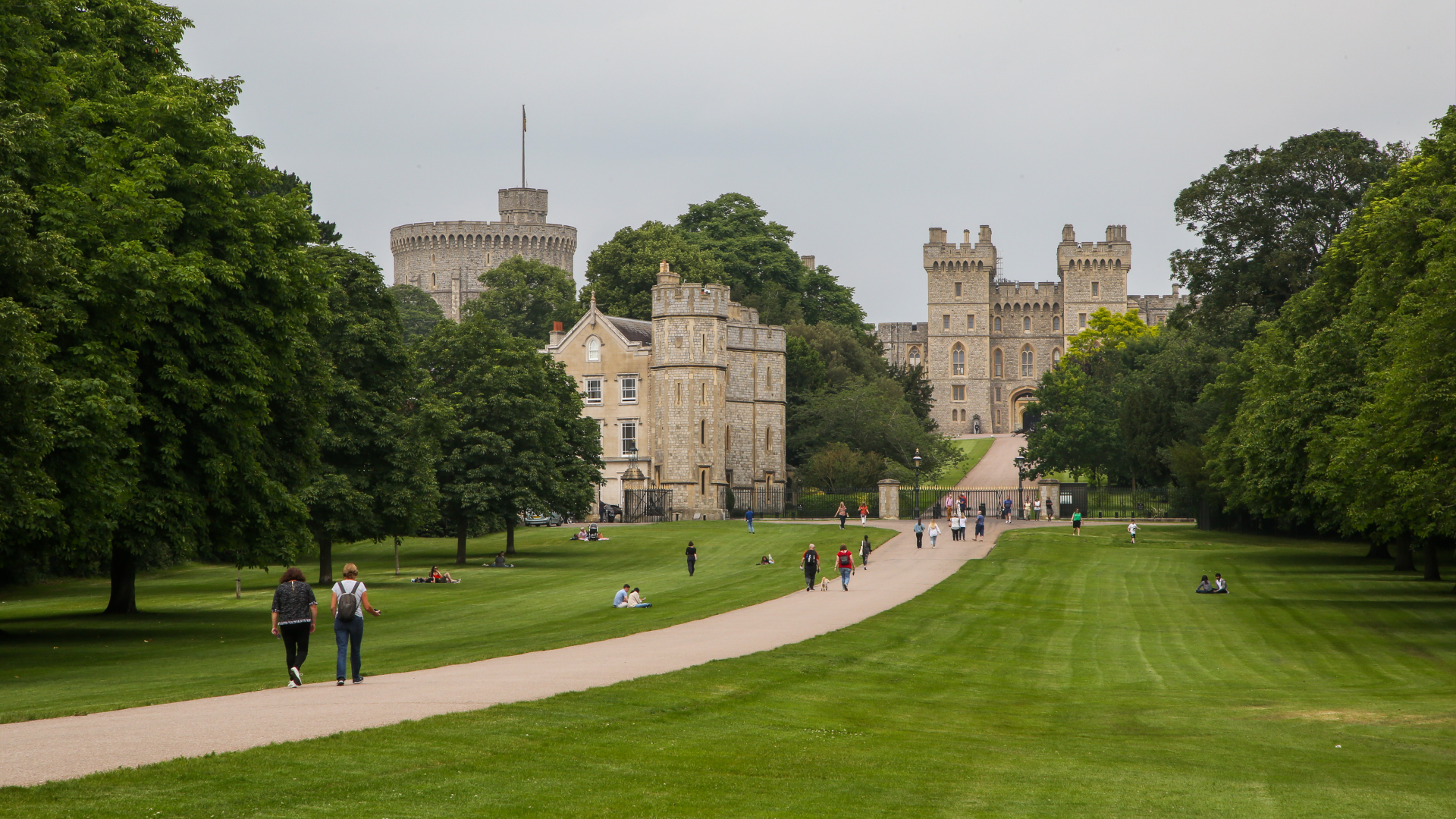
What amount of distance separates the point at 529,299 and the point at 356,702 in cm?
8851

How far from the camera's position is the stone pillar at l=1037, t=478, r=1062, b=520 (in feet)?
215

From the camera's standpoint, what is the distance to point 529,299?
101562 millimetres

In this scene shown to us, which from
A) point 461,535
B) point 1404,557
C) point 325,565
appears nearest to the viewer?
point 325,565

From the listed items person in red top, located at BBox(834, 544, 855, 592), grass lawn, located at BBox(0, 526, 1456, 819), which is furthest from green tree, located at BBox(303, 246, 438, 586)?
grass lawn, located at BBox(0, 526, 1456, 819)

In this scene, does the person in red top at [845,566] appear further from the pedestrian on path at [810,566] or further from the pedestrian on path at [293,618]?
the pedestrian on path at [293,618]

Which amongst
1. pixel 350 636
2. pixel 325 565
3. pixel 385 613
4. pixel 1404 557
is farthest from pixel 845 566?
pixel 350 636

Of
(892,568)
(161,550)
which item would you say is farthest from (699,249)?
(161,550)

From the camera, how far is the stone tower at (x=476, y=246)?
434 feet

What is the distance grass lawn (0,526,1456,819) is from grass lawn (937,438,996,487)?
61.8 metres

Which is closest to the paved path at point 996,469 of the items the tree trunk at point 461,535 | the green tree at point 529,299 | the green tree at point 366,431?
the green tree at point 529,299

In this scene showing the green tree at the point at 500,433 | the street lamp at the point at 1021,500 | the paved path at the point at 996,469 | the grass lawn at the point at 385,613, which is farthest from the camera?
the paved path at the point at 996,469

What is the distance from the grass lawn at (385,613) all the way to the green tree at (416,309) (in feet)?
199

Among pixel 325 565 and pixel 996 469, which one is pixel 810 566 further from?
pixel 996 469

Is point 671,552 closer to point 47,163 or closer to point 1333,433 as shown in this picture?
point 1333,433
